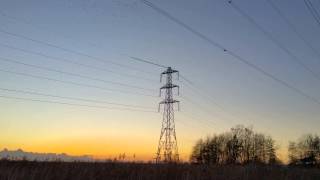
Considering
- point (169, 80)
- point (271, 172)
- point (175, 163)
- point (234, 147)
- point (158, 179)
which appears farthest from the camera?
point (234, 147)

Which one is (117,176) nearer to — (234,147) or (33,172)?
(33,172)

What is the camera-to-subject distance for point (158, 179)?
17.5m

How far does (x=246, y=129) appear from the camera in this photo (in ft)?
454

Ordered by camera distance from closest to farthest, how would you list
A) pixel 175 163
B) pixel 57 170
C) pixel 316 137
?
pixel 57 170, pixel 175 163, pixel 316 137

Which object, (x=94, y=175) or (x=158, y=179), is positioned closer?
(x=94, y=175)

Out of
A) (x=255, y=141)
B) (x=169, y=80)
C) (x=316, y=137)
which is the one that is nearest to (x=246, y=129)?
(x=255, y=141)

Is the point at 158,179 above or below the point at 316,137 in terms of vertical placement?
below

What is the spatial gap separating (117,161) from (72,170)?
3.71 m

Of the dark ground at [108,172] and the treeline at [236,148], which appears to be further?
the treeline at [236,148]

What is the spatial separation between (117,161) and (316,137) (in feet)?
456

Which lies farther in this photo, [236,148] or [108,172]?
[236,148]

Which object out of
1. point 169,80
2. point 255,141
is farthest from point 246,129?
point 169,80

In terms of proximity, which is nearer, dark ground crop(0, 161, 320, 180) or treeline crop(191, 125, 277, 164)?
dark ground crop(0, 161, 320, 180)

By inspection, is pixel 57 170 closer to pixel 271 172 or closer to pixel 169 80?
pixel 271 172
